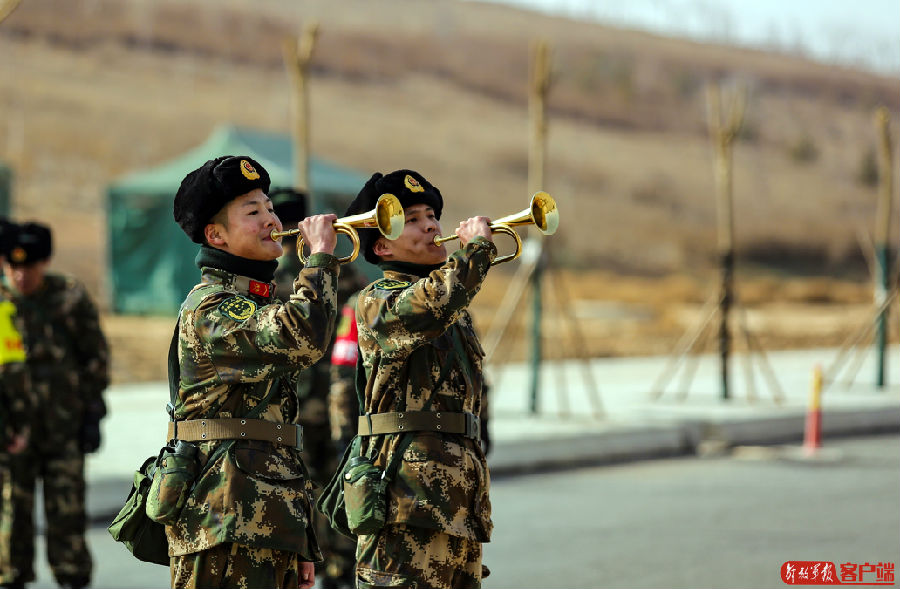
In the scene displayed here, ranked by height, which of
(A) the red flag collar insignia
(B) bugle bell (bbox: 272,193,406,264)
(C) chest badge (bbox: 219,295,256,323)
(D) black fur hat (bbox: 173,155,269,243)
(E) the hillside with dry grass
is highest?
(E) the hillside with dry grass

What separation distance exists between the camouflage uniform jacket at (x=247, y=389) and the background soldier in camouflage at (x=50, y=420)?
3205 mm

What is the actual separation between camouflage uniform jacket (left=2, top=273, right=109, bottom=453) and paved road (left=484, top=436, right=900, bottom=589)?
→ 2.35 meters

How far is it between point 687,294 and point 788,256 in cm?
1657

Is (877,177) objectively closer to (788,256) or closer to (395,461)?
(788,256)

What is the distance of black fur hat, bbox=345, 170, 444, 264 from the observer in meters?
4.89

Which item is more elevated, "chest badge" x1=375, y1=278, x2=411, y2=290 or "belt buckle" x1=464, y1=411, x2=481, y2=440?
"chest badge" x1=375, y1=278, x2=411, y2=290

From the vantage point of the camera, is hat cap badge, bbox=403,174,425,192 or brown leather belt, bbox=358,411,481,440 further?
hat cap badge, bbox=403,174,425,192

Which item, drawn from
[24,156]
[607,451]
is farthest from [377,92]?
[607,451]

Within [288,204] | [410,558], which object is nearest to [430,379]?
[410,558]

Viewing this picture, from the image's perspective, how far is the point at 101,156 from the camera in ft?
162

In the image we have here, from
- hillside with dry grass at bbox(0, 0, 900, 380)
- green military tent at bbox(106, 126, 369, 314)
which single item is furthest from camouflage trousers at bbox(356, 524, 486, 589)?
green military tent at bbox(106, 126, 369, 314)

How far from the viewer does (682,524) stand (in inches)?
378

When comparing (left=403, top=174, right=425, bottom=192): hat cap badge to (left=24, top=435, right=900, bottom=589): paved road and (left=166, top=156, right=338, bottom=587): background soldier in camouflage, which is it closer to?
(left=166, top=156, right=338, bottom=587): background soldier in camouflage

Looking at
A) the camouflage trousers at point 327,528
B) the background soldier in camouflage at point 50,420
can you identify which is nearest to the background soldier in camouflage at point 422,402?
the camouflage trousers at point 327,528
